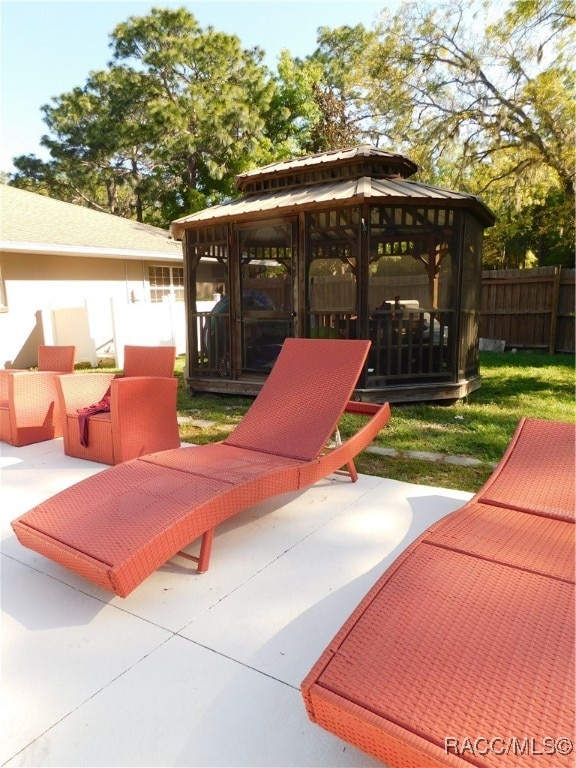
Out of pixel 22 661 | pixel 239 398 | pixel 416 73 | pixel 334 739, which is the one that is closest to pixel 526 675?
pixel 334 739

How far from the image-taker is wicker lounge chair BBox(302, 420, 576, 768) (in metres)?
1.29

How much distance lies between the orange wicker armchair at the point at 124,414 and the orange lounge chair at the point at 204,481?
3.07ft

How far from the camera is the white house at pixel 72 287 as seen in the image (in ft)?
36.3

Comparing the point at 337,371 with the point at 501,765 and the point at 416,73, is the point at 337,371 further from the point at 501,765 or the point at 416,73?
the point at 416,73

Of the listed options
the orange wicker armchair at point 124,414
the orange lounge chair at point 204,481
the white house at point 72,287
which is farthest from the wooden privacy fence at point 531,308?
the orange wicker armchair at point 124,414

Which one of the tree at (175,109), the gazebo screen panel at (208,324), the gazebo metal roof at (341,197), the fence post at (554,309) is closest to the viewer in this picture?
the gazebo metal roof at (341,197)

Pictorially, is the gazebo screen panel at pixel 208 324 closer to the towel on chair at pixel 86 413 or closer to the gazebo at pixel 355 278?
the gazebo at pixel 355 278

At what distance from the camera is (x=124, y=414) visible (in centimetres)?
432

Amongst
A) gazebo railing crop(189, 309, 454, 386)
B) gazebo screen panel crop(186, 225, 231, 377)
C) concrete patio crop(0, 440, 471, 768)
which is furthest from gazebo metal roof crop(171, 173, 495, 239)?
concrete patio crop(0, 440, 471, 768)

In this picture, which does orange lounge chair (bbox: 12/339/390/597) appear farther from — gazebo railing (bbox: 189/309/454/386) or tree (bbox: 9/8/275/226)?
tree (bbox: 9/8/275/226)

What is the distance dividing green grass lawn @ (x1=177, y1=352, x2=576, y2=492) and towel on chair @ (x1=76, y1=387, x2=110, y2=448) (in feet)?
3.13

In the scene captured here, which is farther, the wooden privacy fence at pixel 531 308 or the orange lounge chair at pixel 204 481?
the wooden privacy fence at pixel 531 308

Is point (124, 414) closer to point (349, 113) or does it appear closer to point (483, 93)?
point (483, 93)

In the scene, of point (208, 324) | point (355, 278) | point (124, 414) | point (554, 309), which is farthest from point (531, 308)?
point (124, 414)
